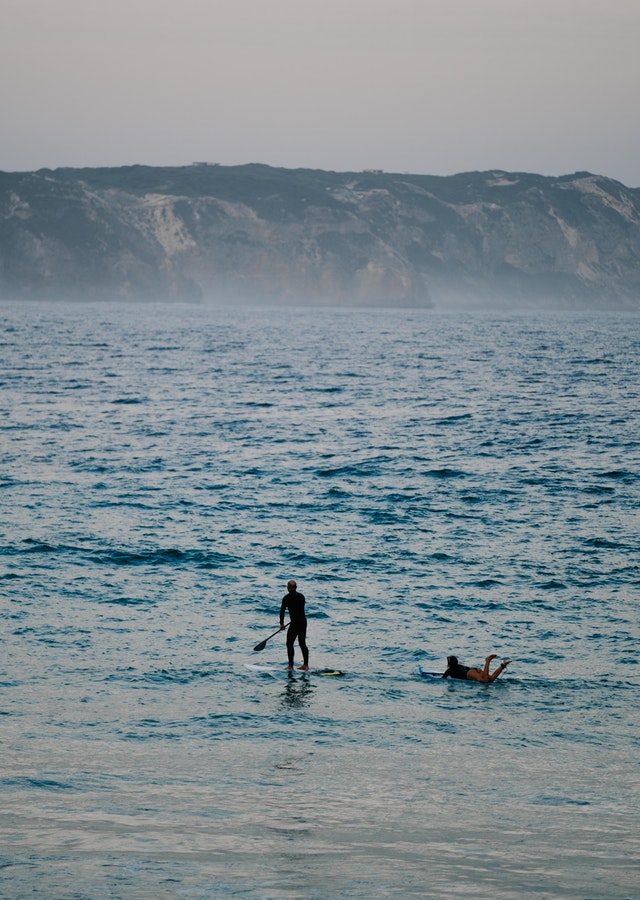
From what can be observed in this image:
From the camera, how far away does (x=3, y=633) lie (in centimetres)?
2434

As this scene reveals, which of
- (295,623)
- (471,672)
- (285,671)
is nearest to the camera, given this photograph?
(471,672)

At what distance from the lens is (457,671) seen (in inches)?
853

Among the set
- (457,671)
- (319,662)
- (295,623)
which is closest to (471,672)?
(457,671)

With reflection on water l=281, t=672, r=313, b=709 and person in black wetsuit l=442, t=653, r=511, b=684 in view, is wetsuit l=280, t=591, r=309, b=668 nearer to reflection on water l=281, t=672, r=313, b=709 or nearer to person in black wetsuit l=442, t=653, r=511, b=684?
reflection on water l=281, t=672, r=313, b=709

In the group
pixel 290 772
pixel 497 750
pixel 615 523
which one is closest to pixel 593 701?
pixel 497 750

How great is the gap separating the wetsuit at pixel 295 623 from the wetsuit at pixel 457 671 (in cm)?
308

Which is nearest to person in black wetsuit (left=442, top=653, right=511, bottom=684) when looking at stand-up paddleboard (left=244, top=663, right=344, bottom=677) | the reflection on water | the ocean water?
the ocean water

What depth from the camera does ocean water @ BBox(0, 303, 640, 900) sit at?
13398 mm

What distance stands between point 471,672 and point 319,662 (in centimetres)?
360

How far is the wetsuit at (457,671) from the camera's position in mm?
21578

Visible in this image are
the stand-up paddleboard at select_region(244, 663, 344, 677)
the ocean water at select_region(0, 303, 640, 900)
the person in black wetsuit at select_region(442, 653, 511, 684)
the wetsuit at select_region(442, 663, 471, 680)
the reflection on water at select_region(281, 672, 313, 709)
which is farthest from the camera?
the stand-up paddleboard at select_region(244, 663, 344, 677)

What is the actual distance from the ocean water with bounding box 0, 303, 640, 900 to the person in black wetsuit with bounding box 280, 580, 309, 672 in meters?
0.51

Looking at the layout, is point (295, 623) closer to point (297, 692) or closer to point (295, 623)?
point (295, 623)

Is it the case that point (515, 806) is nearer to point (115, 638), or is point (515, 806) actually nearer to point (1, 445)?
point (115, 638)
